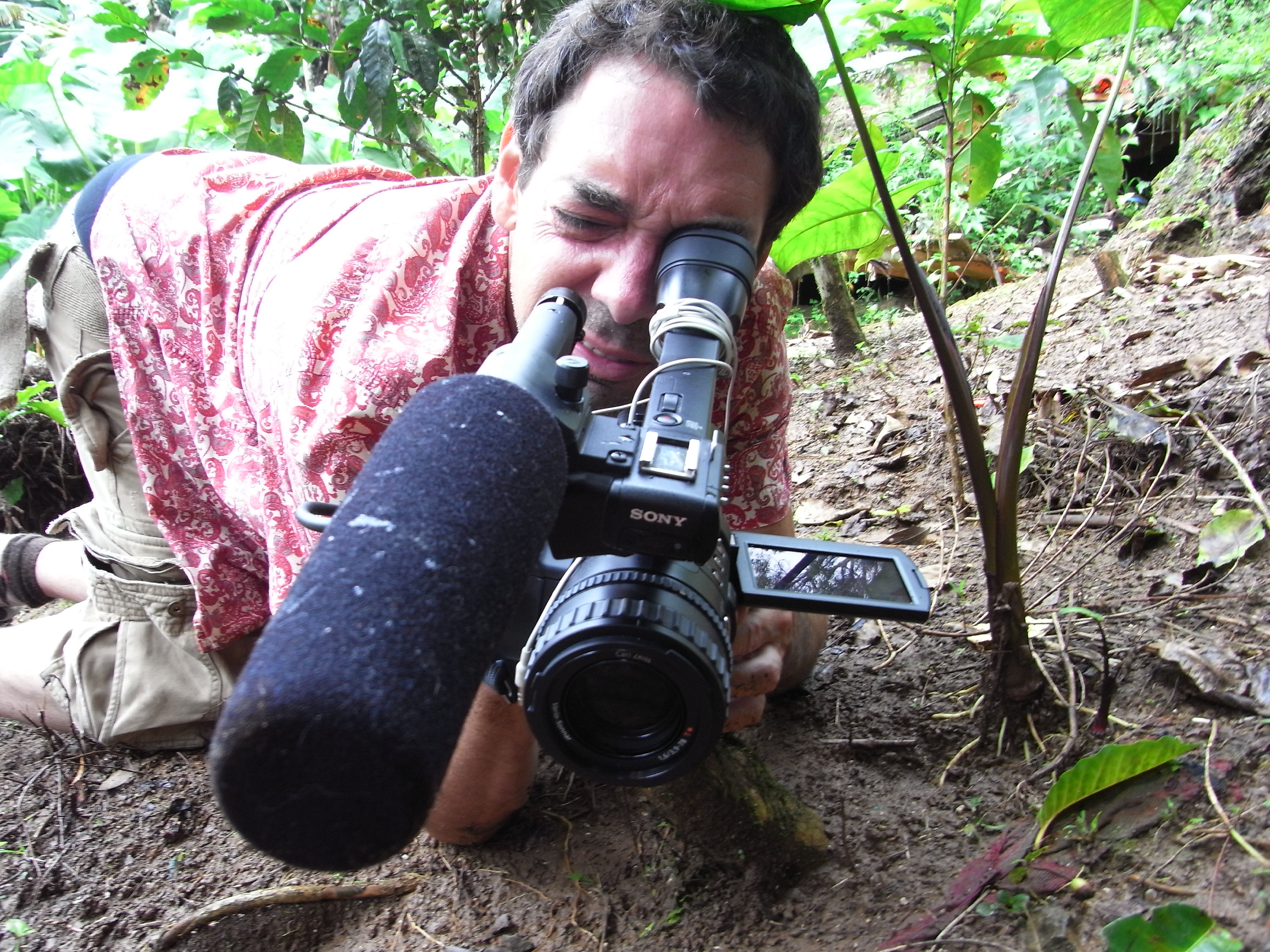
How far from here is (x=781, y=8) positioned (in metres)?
1.13

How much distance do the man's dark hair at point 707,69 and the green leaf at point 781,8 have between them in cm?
3

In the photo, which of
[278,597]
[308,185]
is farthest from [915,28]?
[278,597]

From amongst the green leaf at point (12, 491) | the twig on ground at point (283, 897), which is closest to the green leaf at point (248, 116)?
the green leaf at point (12, 491)

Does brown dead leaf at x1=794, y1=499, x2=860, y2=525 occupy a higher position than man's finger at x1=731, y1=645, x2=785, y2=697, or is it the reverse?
man's finger at x1=731, y1=645, x2=785, y2=697

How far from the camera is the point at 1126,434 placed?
164 centimetres

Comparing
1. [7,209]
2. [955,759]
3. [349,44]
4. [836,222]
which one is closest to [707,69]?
[836,222]

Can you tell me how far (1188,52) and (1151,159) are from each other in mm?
651

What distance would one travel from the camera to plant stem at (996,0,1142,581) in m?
1.18

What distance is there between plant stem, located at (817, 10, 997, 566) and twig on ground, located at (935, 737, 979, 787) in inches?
13.8

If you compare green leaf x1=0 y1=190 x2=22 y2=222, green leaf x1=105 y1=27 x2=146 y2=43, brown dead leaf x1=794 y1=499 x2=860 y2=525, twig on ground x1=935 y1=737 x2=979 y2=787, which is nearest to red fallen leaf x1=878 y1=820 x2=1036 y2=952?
twig on ground x1=935 y1=737 x2=979 y2=787

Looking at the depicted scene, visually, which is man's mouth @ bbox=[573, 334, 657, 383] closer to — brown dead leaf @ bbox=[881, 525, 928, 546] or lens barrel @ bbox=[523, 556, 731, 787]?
lens barrel @ bbox=[523, 556, 731, 787]

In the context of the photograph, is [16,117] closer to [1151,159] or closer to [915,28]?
[915,28]

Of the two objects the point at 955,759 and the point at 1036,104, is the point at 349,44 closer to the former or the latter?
the point at 1036,104

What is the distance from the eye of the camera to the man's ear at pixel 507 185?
134 centimetres
